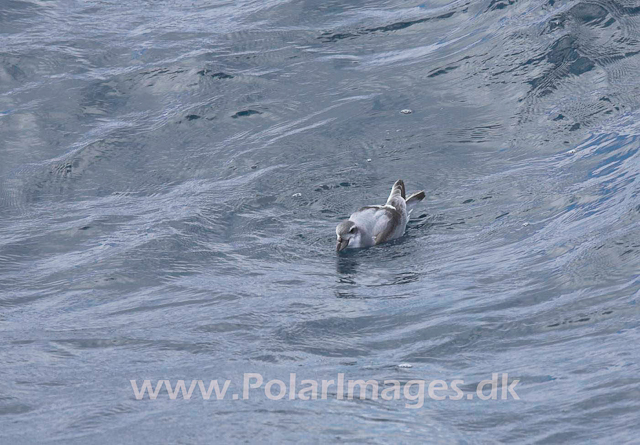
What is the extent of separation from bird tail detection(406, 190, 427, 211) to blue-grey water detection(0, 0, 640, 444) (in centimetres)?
13

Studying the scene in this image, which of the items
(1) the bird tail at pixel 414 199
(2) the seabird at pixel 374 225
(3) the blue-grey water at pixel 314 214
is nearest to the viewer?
(3) the blue-grey water at pixel 314 214

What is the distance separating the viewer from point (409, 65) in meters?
15.1

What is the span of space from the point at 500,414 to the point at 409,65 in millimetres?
9506

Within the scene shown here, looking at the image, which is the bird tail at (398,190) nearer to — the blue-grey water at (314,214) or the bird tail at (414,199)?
the bird tail at (414,199)

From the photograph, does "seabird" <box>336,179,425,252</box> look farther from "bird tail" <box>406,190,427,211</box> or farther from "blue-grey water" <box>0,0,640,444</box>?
"blue-grey water" <box>0,0,640,444</box>

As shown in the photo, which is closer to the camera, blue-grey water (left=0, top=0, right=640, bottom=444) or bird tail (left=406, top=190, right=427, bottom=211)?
blue-grey water (left=0, top=0, right=640, bottom=444)

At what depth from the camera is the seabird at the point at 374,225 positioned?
10.7 meters

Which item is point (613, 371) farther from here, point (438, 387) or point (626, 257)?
point (626, 257)

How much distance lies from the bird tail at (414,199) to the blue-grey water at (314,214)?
0.13 m

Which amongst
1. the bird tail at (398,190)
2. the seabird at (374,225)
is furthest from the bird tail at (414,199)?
the bird tail at (398,190)

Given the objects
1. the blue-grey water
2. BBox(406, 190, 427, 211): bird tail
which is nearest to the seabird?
BBox(406, 190, 427, 211): bird tail

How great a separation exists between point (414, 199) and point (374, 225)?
830mm

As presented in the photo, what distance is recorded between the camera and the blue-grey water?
7105 mm

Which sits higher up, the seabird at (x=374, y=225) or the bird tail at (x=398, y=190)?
the bird tail at (x=398, y=190)
